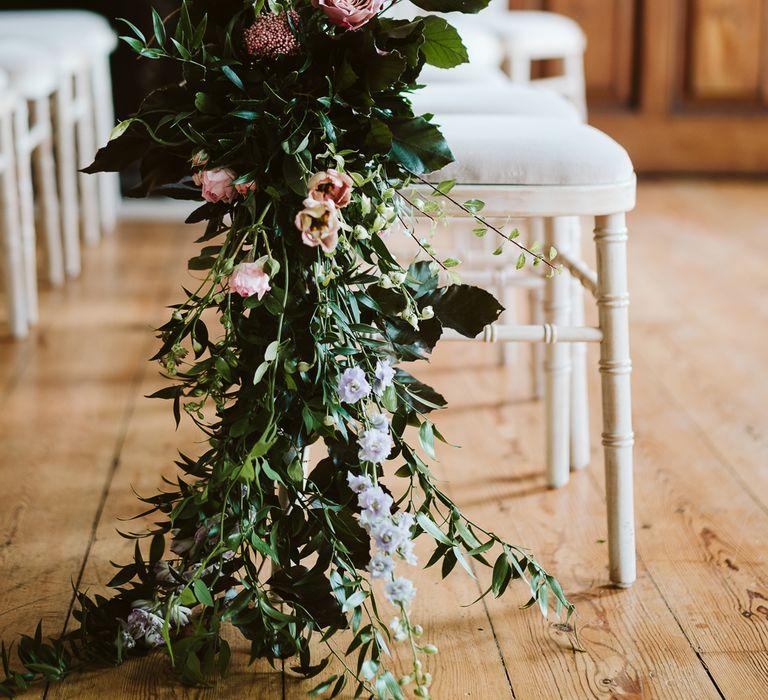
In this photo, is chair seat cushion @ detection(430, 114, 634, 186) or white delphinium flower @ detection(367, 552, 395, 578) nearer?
white delphinium flower @ detection(367, 552, 395, 578)

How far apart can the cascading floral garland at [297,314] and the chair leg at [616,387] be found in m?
0.19

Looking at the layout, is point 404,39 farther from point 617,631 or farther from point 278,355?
point 617,631

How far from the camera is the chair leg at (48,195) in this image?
2447 millimetres

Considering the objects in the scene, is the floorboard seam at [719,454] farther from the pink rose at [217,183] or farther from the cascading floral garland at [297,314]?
the pink rose at [217,183]

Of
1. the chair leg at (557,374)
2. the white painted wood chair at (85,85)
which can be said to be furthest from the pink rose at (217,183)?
the white painted wood chair at (85,85)

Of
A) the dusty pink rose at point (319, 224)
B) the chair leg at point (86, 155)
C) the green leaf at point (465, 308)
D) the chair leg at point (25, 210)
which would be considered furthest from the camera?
the chair leg at point (86, 155)

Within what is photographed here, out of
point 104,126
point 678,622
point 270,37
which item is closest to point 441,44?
point 270,37

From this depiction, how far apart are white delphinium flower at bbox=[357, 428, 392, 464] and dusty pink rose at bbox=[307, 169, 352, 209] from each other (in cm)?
21

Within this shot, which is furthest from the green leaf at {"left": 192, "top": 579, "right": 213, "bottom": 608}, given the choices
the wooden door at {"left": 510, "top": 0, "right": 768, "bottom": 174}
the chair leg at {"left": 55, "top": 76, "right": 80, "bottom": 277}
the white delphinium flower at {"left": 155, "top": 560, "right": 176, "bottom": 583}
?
the wooden door at {"left": 510, "top": 0, "right": 768, "bottom": 174}

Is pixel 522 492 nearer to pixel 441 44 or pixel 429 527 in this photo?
pixel 429 527

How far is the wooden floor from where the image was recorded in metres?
1.09

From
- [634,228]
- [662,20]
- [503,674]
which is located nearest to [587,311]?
[634,228]

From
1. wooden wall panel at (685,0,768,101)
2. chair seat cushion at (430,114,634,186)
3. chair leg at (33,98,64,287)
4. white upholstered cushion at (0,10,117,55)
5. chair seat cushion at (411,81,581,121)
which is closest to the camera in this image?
chair seat cushion at (430,114,634,186)

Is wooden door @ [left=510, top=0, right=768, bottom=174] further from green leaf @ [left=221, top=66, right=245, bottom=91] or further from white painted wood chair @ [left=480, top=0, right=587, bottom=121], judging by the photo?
green leaf @ [left=221, top=66, right=245, bottom=91]
